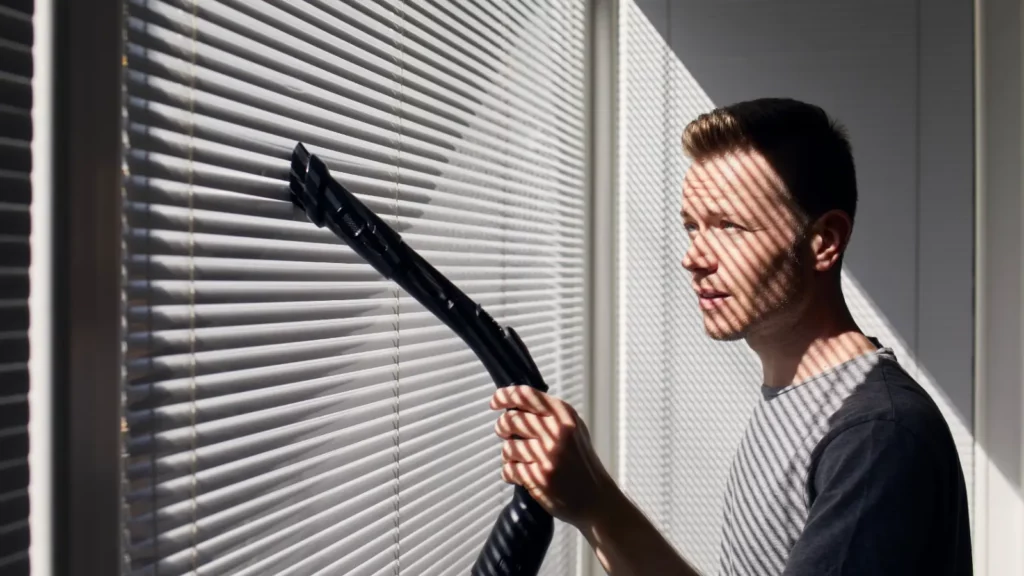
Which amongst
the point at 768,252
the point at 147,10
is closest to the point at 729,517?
the point at 768,252

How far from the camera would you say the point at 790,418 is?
3.54 feet

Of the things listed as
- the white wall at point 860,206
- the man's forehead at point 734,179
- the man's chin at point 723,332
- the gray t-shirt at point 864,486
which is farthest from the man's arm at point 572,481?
the white wall at point 860,206

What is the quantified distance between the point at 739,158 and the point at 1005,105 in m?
0.99

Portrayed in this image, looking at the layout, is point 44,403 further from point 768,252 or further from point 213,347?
point 768,252

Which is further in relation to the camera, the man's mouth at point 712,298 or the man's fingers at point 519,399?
the man's mouth at point 712,298

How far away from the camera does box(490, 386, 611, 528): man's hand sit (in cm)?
94

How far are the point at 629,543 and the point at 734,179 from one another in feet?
1.72

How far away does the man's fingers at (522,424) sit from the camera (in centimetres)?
96

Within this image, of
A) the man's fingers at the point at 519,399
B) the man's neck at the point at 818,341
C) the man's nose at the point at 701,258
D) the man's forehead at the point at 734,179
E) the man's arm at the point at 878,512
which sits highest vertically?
the man's forehead at the point at 734,179

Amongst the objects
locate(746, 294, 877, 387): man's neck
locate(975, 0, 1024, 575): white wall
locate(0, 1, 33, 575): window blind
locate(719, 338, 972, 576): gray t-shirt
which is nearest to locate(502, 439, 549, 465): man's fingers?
locate(719, 338, 972, 576): gray t-shirt

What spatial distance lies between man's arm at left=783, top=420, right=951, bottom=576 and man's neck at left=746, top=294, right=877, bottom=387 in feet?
0.76

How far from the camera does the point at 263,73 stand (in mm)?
852

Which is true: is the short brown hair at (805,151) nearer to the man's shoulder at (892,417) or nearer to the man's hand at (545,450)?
the man's shoulder at (892,417)

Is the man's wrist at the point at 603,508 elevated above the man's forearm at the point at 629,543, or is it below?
above
